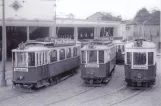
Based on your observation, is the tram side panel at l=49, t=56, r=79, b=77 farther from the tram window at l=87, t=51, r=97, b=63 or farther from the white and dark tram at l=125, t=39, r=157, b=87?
the white and dark tram at l=125, t=39, r=157, b=87

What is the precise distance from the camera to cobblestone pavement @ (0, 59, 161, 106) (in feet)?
40.7

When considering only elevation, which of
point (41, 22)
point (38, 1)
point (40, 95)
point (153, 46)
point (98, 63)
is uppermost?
point (38, 1)

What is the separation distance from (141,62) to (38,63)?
224 inches

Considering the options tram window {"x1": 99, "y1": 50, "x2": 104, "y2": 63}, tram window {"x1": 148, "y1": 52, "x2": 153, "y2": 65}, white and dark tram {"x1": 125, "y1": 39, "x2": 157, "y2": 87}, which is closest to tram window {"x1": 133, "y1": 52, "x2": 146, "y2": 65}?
white and dark tram {"x1": 125, "y1": 39, "x2": 157, "y2": 87}

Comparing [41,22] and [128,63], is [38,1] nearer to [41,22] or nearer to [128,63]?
[41,22]

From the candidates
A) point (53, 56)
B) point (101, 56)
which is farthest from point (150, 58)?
point (53, 56)

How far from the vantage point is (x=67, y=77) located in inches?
783

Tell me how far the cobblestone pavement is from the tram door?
92 cm

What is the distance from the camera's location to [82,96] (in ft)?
45.2

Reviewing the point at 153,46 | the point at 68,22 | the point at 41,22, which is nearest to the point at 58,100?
the point at 153,46

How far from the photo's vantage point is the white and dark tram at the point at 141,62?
1451 centimetres

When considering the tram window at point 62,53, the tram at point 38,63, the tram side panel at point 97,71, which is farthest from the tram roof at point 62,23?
the tram side panel at point 97,71

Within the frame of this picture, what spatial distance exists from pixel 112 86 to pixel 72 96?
3.54m

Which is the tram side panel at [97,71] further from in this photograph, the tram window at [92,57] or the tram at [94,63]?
the tram window at [92,57]
